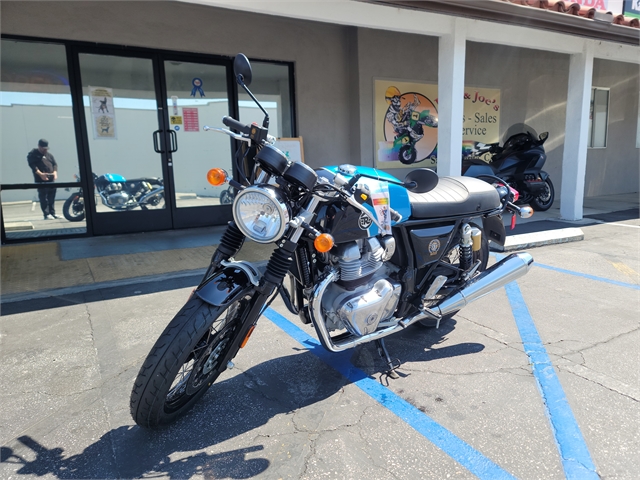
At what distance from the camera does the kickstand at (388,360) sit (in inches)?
111

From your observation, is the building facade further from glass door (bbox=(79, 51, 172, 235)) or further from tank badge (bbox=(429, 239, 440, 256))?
tank badge (bbox=(429, 239, 440, 256))

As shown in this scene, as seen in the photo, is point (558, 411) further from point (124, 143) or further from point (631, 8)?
point (631, 8)

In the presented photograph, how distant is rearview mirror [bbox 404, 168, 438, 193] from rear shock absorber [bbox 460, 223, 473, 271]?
1.59 ft

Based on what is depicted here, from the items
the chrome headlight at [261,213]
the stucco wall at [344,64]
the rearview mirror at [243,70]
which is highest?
the stucco wall at [344,64]

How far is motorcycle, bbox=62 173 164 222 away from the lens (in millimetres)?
6699

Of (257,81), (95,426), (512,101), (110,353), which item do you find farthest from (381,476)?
(512,101)

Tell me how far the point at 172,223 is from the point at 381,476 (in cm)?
626

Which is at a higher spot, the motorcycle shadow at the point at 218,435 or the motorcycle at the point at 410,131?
the motorcycle at the point at 410,131

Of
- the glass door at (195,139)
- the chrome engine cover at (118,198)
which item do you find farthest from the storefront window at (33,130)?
the glass door at (195,139)

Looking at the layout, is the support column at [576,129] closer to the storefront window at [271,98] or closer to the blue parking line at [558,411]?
the storefront window at [271,98]

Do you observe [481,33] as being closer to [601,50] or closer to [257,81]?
[601,50]

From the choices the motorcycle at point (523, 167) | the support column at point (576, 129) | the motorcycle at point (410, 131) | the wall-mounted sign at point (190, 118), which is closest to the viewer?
the wall-mounted sign at point (190, 118)

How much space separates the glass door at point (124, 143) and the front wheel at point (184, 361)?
5.38m

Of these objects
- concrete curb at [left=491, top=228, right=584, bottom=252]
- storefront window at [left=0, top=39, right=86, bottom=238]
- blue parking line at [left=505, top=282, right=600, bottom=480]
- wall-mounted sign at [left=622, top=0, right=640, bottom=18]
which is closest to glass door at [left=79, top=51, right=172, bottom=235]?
storefront window at [left=0, top=39, right=86, bottom=238]
